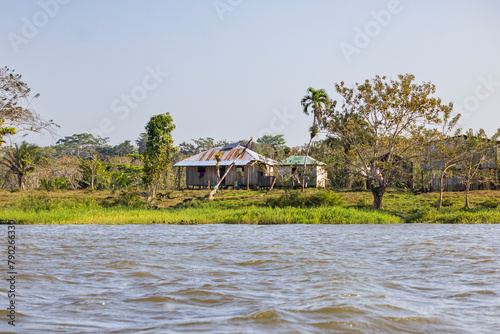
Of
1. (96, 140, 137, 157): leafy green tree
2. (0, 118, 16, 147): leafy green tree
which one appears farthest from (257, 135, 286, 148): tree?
(0, 118, 16, 147): leafy green tree

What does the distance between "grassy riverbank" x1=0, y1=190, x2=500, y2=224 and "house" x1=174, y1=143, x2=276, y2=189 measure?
5.34 m

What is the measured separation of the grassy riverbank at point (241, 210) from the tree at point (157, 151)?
4.66 ft

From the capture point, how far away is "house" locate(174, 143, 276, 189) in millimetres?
34406

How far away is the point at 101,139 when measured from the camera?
7038cm

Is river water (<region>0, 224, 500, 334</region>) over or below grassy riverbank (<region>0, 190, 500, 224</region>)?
below

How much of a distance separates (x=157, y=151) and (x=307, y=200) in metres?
9.08

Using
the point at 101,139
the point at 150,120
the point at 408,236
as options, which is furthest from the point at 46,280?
the point at 101,139

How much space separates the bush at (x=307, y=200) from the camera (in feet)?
77.3

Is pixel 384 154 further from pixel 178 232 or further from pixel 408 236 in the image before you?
pixel 178 232

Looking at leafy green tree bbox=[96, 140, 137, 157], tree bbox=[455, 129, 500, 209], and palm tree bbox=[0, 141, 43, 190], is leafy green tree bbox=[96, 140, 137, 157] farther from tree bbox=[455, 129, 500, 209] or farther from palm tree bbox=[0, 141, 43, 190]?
tree bbox=[455, 129, 500, 209]

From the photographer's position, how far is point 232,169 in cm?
3531

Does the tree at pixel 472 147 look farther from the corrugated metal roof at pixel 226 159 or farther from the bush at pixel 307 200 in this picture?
the corrugated metal roof at pixel 226 159

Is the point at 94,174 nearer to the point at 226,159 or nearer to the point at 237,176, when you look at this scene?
the point at 226,159

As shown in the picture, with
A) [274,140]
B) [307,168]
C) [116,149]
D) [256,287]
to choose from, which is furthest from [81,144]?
[256,287]
